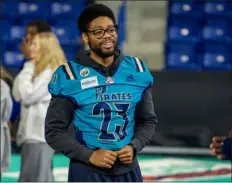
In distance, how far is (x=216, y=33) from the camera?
30.3 feet

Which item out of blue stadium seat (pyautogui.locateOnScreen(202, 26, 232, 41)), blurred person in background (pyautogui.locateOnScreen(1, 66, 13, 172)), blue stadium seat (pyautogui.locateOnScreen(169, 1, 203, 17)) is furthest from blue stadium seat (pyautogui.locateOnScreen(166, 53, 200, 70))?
blurred person in background (pyautogui.locateOnScreen(1, 66, 13, 172))

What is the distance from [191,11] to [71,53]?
1624 mm

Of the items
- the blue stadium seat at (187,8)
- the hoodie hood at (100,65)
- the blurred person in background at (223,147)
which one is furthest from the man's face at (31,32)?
the blue stadium seat at (187,8)

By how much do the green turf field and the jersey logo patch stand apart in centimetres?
432

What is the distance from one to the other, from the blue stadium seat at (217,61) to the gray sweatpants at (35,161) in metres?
4.05

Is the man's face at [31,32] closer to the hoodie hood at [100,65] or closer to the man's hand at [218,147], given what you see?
the man's hand at [218,147]

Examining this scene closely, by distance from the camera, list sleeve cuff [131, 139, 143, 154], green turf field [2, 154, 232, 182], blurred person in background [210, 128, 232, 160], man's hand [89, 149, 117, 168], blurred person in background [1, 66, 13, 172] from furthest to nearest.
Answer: green turf field [2, 154, 232, 182]
blurred person in background [1, 66, 13, 172]
blurred person in background [210, 128, 232, 160]
sleeve cuff [131, 139, 143, 154]
man's hand [89, 149, 117, 168]

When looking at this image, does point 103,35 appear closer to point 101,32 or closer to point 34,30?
point 101,32

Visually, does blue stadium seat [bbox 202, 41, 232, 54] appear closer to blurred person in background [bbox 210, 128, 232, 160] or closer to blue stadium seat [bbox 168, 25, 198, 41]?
blue stadium seat [bbox 168, 25, 198, 41]

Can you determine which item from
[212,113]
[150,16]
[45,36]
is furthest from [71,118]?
[150,16]

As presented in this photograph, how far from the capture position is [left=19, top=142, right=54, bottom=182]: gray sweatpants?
214 inches

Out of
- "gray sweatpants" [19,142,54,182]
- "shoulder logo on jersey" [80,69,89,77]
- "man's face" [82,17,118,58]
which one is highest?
"man's face" [82,17,118,58]

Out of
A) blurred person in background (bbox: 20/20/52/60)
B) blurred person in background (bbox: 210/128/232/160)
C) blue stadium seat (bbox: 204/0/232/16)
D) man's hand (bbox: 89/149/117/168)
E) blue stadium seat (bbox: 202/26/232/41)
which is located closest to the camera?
man's hand (bbox: 89/149/117/168)

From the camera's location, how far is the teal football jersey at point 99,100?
9.60 feet
